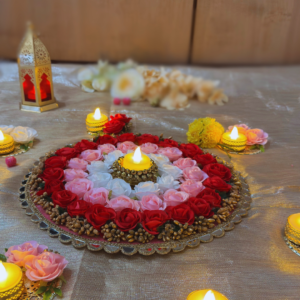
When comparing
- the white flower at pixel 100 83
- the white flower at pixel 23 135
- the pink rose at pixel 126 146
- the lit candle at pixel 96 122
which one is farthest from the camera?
the white flower at pixel 100 83

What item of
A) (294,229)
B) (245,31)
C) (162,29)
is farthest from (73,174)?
(245,31)

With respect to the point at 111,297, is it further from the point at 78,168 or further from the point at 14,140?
the point at 14,140

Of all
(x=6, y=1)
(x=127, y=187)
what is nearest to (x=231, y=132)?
(x=127, y=187)

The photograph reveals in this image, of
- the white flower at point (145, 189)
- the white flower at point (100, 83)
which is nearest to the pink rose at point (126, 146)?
the white flower at point (145, 189)

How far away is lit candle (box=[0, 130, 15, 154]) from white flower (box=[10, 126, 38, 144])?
0.11ft

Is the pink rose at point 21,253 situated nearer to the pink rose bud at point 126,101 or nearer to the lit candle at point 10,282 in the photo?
the lit candle at point 10,282

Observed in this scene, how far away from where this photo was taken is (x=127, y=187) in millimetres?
849

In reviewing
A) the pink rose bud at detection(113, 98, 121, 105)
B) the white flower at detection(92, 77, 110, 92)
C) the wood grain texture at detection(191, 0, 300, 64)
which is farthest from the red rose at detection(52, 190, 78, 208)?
the wood grain texture at detection(191, 0, 300, 64)

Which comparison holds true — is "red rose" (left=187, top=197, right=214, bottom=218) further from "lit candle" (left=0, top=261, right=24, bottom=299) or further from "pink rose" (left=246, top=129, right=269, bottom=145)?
"pink rose" (left=246, top=129, right=269, bottom=145)

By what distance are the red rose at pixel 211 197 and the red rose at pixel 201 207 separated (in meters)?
0.03

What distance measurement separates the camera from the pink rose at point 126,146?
42.4 inches

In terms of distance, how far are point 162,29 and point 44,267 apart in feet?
5.21

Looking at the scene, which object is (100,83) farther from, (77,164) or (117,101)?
(77,164)

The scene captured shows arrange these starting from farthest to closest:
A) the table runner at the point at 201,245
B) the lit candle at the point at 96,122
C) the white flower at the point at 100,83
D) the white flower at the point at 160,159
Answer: the white flower at the point at 100,83, the lit candle at the point at 96,122, the white flower at the point at 160,159, the table runner at the point at 201,245
